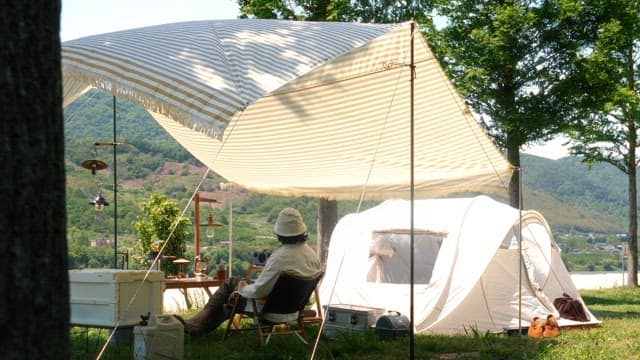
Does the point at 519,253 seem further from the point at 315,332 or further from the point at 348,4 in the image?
the point at 348,4

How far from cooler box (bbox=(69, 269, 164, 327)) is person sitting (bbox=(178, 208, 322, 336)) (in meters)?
0.75

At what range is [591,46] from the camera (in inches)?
480

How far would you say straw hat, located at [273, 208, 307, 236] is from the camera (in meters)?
6.64

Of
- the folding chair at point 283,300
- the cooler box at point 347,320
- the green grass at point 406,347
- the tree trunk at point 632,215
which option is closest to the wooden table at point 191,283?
the green grass at point 406,347

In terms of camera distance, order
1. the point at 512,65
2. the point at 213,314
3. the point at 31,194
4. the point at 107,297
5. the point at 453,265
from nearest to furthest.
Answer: the point at 31,194 < the point at 107,297 < the point at 213,314 < the point at 453,265 < the point at 512,65

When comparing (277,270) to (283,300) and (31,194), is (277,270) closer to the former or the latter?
(283,300)

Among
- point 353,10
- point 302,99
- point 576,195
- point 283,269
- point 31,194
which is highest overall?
point 353,10

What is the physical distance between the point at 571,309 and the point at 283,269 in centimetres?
334

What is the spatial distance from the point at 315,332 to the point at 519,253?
1933 millimetres

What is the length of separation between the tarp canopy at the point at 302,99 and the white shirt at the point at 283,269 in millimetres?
830

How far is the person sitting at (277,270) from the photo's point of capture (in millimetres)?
6301

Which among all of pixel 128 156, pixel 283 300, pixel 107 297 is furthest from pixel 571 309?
pixel 128 156

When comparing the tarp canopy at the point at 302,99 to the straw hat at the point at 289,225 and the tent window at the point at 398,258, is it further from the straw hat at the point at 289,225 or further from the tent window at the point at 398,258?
the straw hat at the point at 289,225

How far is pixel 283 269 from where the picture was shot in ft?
20.8
